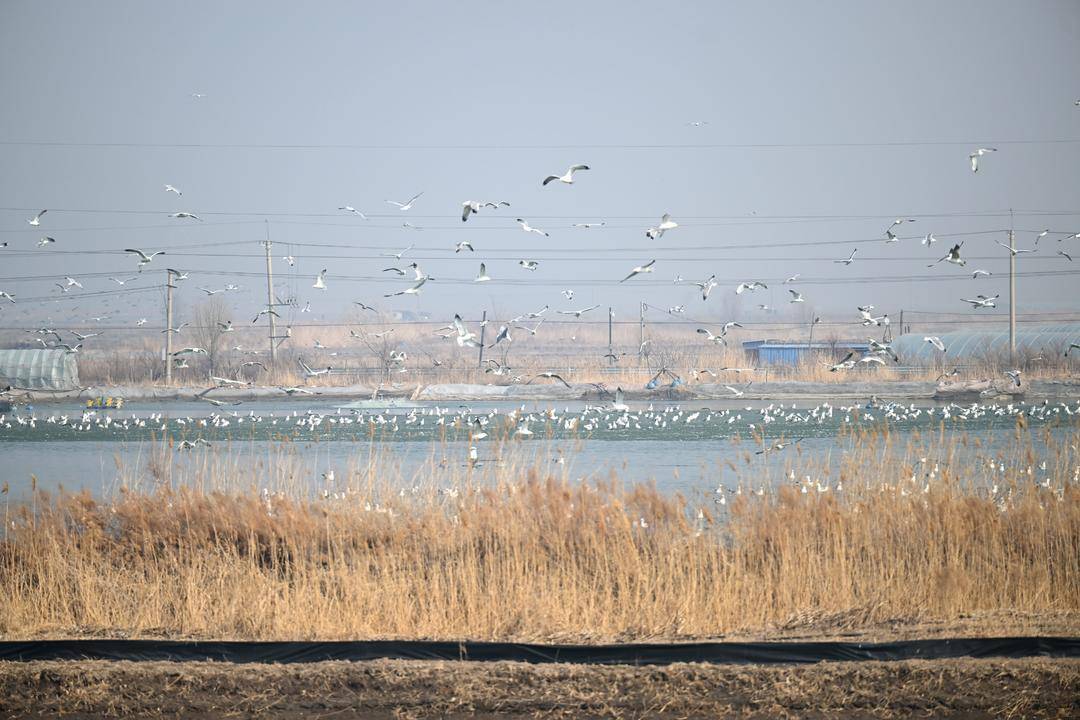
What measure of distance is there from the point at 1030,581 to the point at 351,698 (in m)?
6.43

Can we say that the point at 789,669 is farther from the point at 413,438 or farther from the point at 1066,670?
the point at 413,438

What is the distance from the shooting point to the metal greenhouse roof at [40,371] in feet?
147

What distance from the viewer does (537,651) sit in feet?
27.6

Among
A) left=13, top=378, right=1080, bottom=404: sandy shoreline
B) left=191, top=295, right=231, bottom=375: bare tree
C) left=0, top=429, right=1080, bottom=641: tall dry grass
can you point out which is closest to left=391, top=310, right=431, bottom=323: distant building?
left=191, top=295, right=231, bottom=375: bare tree

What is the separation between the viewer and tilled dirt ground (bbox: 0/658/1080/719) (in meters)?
7.43

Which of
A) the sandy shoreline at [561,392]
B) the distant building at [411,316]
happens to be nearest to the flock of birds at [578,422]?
the sandy shoreline at [561,392]

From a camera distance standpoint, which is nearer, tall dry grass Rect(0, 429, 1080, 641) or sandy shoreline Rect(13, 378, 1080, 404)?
tall dry grass Rect(0, 429, 1080, 641)

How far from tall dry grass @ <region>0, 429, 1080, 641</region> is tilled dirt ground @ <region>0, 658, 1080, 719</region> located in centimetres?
141

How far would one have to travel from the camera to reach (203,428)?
27.0m

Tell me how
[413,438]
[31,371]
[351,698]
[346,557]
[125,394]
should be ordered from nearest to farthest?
[351,698] < [346,557] < [413,438] < [125,394] < [31,371]

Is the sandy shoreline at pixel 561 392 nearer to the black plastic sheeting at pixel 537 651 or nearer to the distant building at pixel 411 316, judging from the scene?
the black plastic sheeting at pixel 537 651

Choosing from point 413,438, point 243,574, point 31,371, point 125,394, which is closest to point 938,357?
point 413,438

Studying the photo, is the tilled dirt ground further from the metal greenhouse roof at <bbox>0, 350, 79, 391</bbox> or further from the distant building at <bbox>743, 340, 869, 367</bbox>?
the distant building at <bbox>743, 340, 869, 367</bbox>

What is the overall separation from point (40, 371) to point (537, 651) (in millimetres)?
42536
